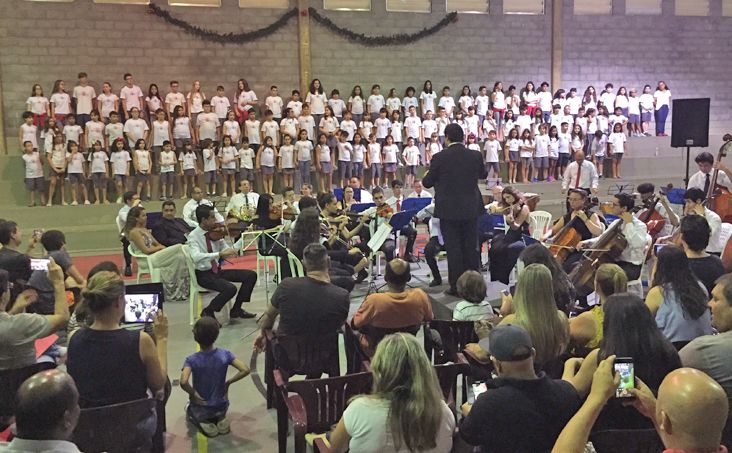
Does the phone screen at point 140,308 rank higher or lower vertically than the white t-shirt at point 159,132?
lower

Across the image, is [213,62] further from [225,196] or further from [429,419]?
[429,419]

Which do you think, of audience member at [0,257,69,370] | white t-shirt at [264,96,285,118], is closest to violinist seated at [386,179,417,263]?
audience member at [0,257,69,370]

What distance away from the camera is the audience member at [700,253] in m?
4.43

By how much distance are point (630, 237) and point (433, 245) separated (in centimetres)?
259

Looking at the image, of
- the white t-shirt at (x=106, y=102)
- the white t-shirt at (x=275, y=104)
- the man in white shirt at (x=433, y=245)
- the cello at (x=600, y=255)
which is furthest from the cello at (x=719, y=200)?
the white t-shirt at (x=106, y=102)

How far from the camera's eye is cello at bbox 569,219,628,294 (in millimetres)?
5918

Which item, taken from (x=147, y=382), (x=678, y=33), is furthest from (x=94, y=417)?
(x=678, y=33)

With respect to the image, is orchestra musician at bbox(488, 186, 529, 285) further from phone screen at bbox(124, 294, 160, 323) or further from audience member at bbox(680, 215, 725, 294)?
phone screen at bbox(124, 294, 160, 323)

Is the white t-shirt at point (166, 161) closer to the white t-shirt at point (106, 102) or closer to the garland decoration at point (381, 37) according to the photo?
the white t-shirt at point (106, 102)

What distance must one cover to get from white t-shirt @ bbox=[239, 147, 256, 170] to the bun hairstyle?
10.8 m

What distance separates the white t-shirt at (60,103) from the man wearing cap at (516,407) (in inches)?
521

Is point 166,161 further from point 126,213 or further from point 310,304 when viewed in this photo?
point 310,304

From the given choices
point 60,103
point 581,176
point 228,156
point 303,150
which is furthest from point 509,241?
point 60,103

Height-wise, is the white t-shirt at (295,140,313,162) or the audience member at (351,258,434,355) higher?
the white t-shirt at (295,140,313,162)
